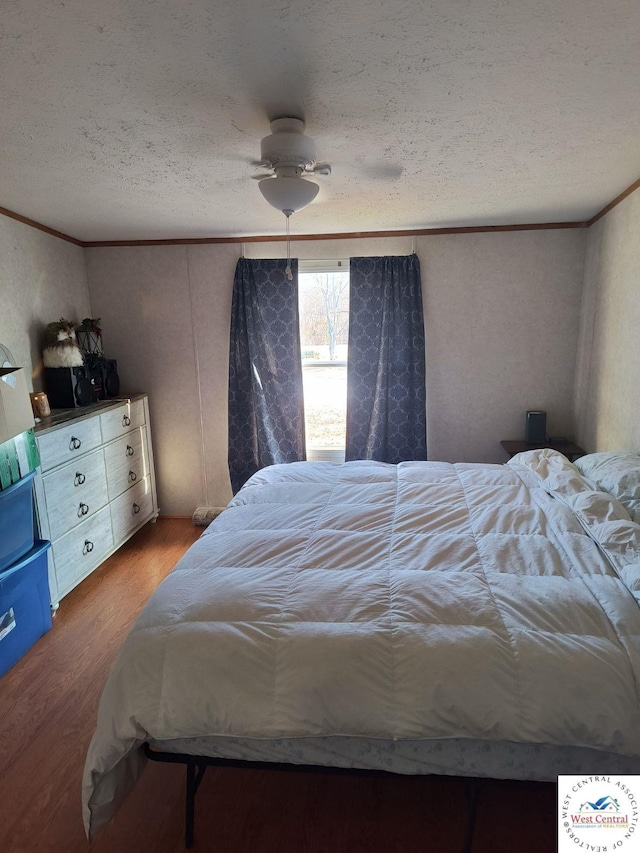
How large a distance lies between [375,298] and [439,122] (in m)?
1.91

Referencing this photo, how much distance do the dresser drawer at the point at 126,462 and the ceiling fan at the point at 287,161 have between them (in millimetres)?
2164

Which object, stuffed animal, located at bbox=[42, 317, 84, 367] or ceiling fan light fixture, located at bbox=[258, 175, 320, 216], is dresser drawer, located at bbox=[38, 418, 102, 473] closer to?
stuffed animal, located at bbox=[42, 317, 84, 367]

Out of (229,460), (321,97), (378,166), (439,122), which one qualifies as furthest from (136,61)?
(229,460)

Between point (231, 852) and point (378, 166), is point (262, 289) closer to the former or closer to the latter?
point (378, 166)

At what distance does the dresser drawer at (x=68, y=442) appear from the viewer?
2697 millimetres

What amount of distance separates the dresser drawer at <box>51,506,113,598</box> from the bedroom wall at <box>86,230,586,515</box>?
0.92 metres

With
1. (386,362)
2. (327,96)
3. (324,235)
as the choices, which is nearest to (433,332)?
(386,362)

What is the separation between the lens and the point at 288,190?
74.4 inches

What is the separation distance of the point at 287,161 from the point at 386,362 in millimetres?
2045

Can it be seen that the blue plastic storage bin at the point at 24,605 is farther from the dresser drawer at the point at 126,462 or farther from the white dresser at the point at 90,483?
the dresser drawer at the point at 126,462

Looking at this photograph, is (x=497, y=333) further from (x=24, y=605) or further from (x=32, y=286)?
(x=24, y=605)

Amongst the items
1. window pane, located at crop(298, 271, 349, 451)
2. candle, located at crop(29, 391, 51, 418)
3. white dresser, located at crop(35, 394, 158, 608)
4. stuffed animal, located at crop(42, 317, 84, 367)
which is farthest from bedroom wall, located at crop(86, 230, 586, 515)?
candle, located at crop(29, 391, 51, 418)

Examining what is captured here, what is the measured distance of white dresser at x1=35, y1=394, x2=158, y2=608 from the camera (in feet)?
9.06

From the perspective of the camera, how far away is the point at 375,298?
3686 millimetres
